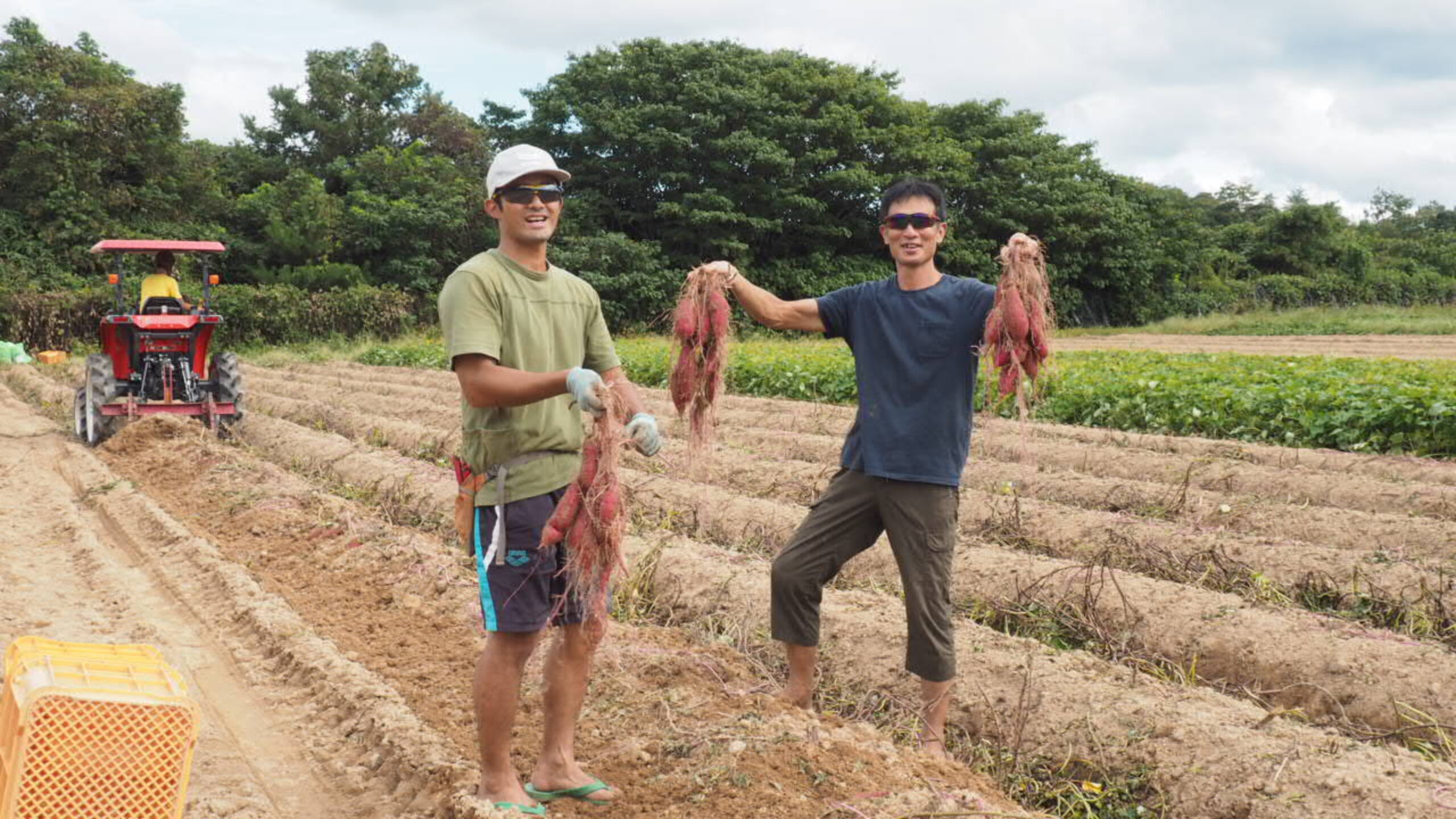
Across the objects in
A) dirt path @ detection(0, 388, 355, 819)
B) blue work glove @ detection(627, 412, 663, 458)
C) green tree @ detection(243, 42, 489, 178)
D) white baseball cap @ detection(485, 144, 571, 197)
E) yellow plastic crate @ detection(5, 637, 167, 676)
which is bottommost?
dirt path @ detection(0, 388, 355, 819)

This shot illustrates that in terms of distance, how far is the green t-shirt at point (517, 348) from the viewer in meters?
3.07

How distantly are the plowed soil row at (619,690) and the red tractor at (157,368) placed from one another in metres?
3.64

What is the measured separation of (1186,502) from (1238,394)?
153 inches

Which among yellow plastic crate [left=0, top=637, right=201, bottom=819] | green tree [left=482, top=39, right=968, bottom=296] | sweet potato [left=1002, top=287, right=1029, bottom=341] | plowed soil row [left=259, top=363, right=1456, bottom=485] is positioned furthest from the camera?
green tree [left=482, top=39, right=968, bottom=296]

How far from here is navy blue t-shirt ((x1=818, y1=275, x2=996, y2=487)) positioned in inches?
149

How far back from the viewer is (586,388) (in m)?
2.94

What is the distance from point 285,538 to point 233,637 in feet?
6.18

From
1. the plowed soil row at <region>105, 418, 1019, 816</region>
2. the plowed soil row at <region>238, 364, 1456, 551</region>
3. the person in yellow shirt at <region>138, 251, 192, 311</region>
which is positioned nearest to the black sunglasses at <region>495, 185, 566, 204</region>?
the plowed soil row at <region>105, 418, 1019, 816</region>

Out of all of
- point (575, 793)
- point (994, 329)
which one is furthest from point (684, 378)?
point (575, 793)

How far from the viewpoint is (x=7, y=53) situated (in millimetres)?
29594

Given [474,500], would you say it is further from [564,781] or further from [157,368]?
[157,368]

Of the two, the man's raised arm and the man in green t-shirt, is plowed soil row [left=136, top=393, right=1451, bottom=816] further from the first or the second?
the man in green t-shirt

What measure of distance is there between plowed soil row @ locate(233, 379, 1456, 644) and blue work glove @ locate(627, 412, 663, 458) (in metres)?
2.29

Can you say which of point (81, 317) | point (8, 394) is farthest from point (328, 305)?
point (8, 394)
